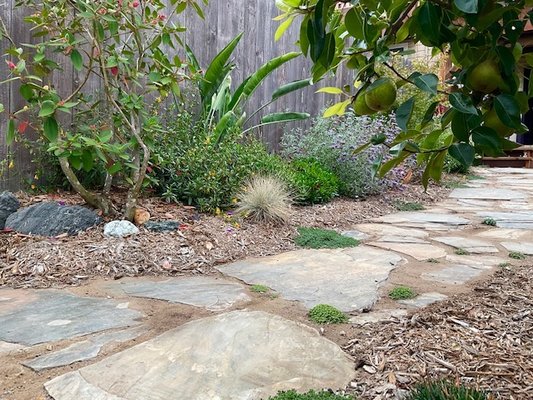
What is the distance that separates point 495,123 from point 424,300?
182cm

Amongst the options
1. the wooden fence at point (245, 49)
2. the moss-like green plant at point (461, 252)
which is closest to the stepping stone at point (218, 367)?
the moss-like green plant at point (461, 252)

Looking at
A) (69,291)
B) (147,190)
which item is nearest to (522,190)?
(147,190)

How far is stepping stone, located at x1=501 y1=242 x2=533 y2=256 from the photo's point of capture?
12.4 ft

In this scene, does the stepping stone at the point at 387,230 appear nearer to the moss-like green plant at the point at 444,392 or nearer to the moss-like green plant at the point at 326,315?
the moss-like green plant at the point at 326,315

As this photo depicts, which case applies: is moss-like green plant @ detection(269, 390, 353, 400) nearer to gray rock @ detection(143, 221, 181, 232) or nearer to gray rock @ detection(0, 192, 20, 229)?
gray rock @ detection(143, 221, 181, 232)

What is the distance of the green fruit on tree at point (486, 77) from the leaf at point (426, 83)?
0.06 m

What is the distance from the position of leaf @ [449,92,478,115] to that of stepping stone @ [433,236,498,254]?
3220 mm

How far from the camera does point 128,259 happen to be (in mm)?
3195

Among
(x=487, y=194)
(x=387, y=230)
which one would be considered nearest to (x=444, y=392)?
(x=387, y=230)

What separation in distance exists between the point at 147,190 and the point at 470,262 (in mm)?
2766

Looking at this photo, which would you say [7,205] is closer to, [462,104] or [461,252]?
[461,252]

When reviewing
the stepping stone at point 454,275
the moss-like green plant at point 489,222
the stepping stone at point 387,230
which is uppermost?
the stepping stone at point 454,275

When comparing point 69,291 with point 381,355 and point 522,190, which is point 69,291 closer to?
point 381,355

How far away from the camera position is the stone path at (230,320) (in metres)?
1.68
